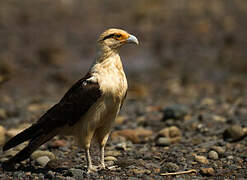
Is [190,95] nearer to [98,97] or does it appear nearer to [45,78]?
[45,78]

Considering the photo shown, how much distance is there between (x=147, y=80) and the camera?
590 inches

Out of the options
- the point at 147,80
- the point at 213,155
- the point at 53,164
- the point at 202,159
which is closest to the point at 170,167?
the point at 202,159

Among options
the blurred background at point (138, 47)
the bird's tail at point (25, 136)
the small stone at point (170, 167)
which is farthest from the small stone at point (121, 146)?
the blurred background at point (138, 47)

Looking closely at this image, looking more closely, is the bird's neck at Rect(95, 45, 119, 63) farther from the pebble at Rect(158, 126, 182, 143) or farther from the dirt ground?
the pebble at Rect(158, 126, 182, 143)

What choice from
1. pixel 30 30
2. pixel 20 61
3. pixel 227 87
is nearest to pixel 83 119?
pixel 227 87

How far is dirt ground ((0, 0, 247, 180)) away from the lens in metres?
6.32

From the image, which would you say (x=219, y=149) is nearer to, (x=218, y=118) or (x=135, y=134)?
(x=135, y=134)

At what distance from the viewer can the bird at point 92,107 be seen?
5551 mm

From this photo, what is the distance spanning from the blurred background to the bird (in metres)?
5.05

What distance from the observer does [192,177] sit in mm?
5598

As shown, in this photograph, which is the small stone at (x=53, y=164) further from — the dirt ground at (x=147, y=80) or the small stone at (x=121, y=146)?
the small stone at (x=121, y=146)

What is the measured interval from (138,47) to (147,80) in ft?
8.87

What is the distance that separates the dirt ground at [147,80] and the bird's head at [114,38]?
5.66 ft

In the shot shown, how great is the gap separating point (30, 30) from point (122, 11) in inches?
186
